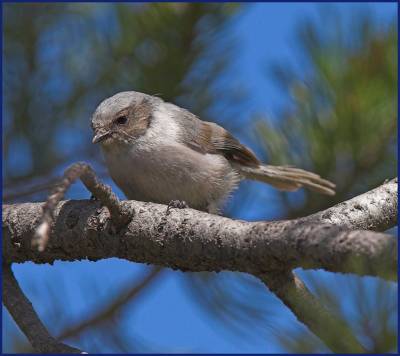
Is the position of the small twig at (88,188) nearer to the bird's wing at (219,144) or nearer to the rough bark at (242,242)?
the rough bark at (242,242)

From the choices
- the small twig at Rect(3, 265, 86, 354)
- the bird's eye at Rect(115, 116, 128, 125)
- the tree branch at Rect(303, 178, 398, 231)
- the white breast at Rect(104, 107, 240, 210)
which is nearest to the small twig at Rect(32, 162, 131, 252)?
the small twig at Rect(3, 265, 86, 354)

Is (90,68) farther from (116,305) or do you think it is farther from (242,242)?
(242,242)

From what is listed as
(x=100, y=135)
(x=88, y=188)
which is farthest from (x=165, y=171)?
(x=88, y=188)

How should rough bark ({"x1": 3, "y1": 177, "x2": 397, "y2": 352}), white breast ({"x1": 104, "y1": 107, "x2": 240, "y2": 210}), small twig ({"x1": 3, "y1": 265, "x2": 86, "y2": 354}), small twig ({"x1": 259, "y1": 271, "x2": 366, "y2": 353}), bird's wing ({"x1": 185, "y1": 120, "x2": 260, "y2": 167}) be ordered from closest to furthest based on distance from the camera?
1. small twig ({"x1": 259, "y1": 271, "x2": 366, "y2": 353})
2. rough bark ({"x1": 3, "y1": 177, "x2": 397, "y2": 352})
3. small twig ({"x1": 3, "y1": 265, "x2": 86, "y2": 354})
4. white breast ({"x1": 104, "y1": 107, "x2": 240, "y2": 210})
5. bird's wing ({"x1": 185, "y1": 120, "x2": 260, "y2": 167})

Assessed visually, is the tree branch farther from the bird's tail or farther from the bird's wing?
the bird's wing

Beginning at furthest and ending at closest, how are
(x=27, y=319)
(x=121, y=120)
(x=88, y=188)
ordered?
(x=121, y=120) → (x=27, y=319) → (x=88, y=188)
